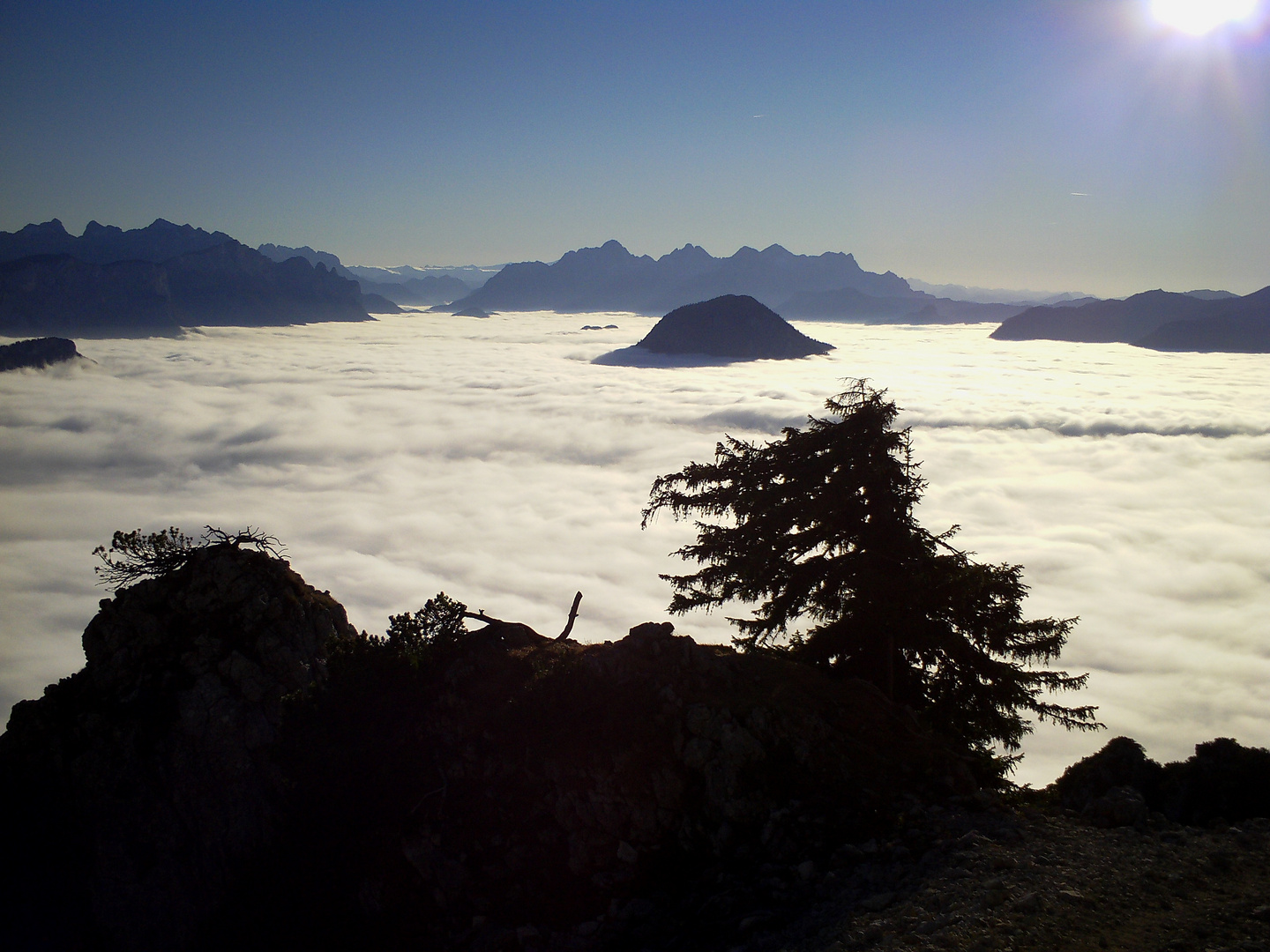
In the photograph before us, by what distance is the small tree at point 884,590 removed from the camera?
14781 millimetres

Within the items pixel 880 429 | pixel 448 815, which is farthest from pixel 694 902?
pixel 880 429

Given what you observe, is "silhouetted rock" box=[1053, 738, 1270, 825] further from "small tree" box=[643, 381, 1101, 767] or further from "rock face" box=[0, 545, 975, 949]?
"rock face" box=[0, 545, 975, 949]

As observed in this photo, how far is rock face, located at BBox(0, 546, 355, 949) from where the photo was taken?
40.0ft

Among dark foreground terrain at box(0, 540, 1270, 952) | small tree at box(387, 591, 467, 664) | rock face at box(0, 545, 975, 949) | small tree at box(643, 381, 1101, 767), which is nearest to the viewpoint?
dark foreground terrain at box(0, 540, 1270, 952)

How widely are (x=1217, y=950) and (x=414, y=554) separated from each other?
97.5 metres

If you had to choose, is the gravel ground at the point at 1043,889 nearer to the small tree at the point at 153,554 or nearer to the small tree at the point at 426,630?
the small tree at the point at 426,630

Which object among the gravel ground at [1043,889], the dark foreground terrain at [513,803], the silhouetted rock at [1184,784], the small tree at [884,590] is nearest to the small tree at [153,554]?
the dark foreground terrain at [513,803]

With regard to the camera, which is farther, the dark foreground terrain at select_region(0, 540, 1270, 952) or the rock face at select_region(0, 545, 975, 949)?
the rock face at select_region(0, 545, 975, 949)

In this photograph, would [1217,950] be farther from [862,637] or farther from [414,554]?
[414,554]

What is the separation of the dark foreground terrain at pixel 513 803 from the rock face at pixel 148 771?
45 mm

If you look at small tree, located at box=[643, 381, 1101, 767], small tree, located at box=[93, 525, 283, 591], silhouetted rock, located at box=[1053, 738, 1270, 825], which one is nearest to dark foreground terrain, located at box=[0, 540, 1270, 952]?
silhouetted rock, located at box=[1053, 738, 1270, 825]

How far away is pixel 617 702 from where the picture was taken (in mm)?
12156

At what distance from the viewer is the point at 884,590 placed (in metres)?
14.5

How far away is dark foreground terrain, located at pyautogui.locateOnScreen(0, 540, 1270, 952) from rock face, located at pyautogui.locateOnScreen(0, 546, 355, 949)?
45 millimetres
